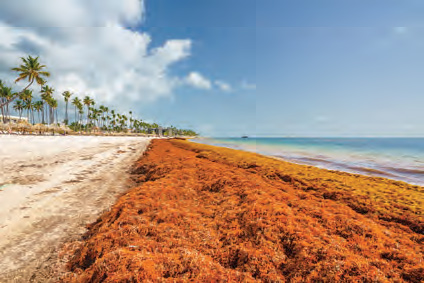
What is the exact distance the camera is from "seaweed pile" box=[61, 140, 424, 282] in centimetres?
381

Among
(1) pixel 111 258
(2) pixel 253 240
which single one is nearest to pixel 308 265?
(2) pixel 253 240

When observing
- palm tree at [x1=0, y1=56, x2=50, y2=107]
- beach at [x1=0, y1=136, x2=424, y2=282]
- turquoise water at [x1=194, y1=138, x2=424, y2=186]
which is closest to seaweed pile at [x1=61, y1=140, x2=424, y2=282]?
beach at [x1=0, y1=136, x2=424, y2=282]

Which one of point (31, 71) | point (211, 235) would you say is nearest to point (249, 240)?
point (211, 235)

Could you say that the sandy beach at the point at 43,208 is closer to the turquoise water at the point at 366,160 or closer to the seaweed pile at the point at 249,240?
the seaweed pile at the point at 249,240

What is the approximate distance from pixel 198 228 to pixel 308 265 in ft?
10.3

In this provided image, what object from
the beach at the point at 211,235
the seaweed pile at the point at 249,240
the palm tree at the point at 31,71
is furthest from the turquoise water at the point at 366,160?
the palm tree at the point at 31,71

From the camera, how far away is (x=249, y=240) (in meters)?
5.16

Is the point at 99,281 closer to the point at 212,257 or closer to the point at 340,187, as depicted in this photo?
the point at 212,257

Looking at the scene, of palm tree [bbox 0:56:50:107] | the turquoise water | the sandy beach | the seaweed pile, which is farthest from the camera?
palm tree [bbox 0:56:50:107]

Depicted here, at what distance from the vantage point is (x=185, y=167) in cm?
1388

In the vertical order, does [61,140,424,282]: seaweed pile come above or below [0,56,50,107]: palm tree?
below

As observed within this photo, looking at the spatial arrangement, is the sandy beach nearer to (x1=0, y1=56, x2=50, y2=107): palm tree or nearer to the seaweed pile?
the seaweed pile

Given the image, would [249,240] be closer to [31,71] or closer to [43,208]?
[43,208]

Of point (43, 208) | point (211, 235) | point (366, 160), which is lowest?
point (43, 208)
